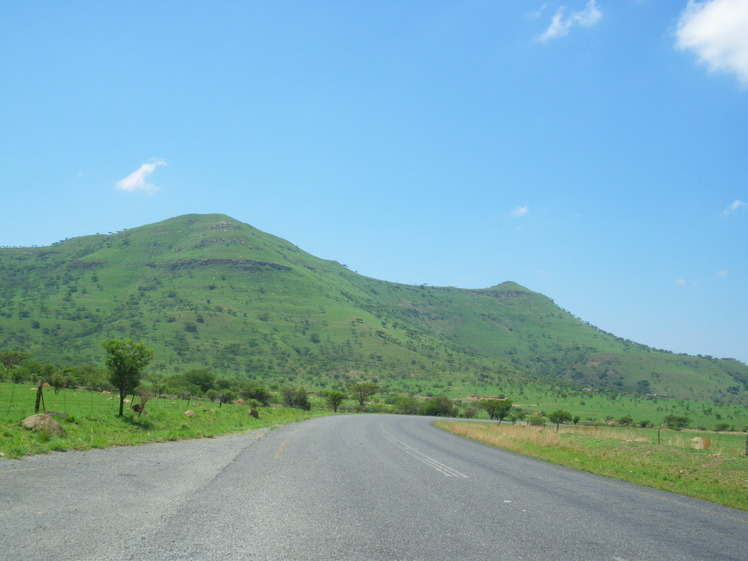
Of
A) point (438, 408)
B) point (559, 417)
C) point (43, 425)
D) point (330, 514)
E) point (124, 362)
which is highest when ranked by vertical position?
point (124, 362)

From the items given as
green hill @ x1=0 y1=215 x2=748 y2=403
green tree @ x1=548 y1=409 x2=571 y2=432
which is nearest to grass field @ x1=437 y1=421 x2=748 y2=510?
green tree @ x1=548 y1=409 x2=571 y2=432

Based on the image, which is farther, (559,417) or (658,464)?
(559,417)

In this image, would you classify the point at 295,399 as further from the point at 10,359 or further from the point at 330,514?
the point at 330,514

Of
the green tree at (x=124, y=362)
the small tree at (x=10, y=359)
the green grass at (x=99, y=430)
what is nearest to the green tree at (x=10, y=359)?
the small tree at (x=10, y=359)

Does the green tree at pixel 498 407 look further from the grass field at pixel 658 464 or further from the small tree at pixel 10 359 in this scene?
the small tree at pixel 10 359

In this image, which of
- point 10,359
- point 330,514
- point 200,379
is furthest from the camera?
point 200,379

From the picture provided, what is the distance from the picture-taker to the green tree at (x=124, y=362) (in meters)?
30.0

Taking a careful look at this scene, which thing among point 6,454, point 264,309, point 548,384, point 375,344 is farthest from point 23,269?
point 6,454

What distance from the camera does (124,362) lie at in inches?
1185

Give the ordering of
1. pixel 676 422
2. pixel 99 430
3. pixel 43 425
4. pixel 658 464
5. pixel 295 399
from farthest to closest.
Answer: pixel 676 422 < pixel 295 399 < pixel 99 430 < pixel 658 464 < pixel 43 425

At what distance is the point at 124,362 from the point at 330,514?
26.2 meters

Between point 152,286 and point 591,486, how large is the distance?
566 ft

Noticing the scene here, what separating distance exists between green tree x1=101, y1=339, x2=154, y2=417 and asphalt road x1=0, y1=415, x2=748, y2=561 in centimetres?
1716

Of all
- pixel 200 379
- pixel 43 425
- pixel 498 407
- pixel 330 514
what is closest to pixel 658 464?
pixel 330 514
